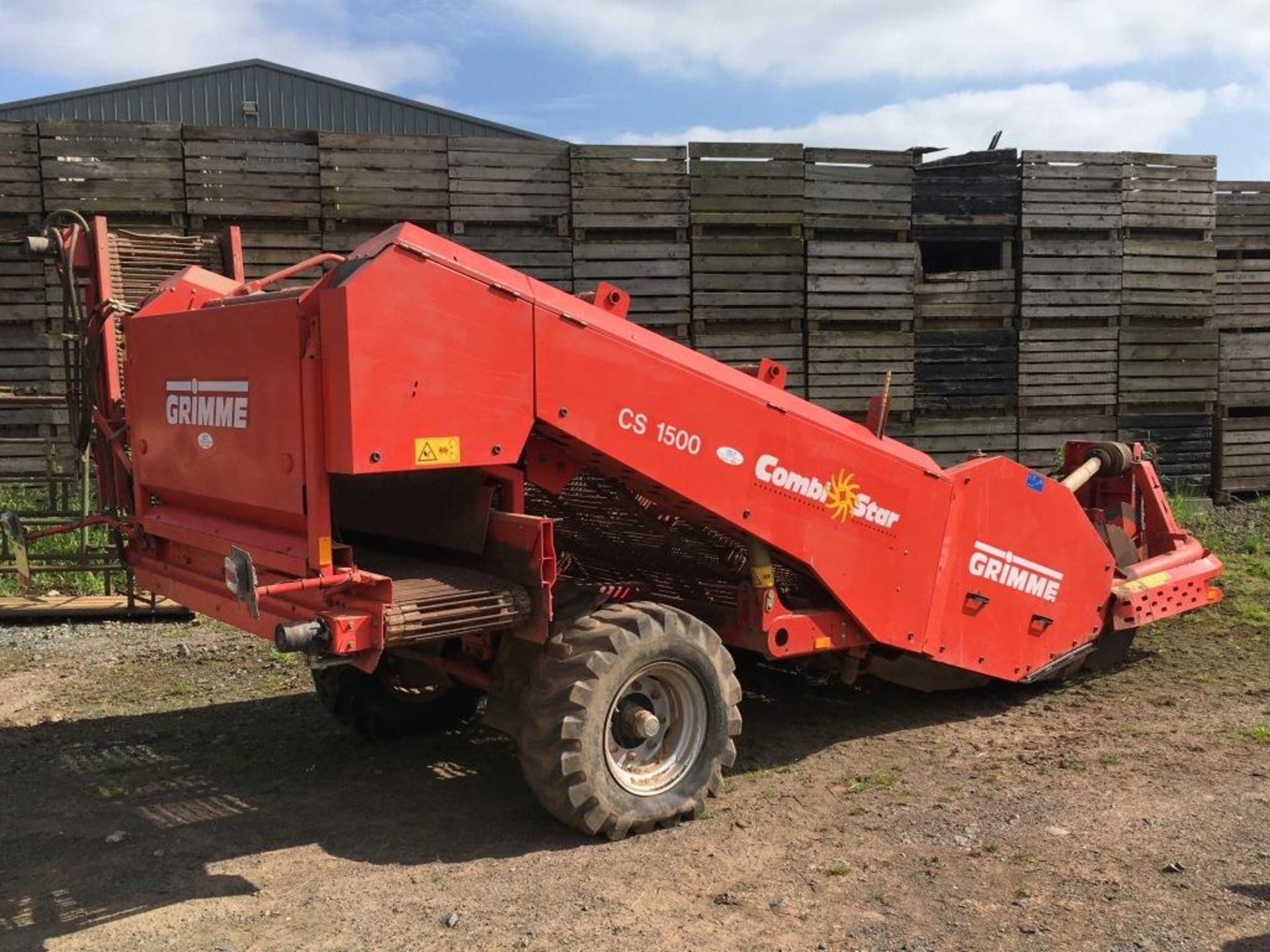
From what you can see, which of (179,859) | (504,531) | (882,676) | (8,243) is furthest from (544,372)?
(8,243)

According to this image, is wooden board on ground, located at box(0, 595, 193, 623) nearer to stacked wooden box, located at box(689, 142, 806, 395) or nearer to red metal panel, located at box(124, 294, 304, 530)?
red metal panel, located at box(124, 294, 304, 530)

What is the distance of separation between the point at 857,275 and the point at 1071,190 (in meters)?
2.41

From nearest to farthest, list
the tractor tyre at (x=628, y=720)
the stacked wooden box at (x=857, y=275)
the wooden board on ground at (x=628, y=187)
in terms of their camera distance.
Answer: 1. the tractor tyre at (x=628, y=720)
2. the wooden board on ground at (x=628, y=187)
3. the stacked wooden box at (x=857, y=275)

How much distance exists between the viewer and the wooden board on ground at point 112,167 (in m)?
8.92

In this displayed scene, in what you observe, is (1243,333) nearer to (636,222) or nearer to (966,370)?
(966,370)

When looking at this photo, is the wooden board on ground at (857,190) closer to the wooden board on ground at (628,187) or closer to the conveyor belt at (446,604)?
the wooden board on ground at (628,187)

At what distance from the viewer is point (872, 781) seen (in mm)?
4715

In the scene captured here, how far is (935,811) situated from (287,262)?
7.35 m

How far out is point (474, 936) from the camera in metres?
3.32

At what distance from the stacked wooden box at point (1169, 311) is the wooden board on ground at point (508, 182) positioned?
572 centimetres

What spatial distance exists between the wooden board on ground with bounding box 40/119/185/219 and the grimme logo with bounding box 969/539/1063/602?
23.8ft

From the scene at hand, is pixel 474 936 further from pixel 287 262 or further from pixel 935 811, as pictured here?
pixel 287 262

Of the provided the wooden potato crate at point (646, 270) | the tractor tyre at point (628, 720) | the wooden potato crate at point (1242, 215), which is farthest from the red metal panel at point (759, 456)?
the wooden potato crate at point (1242, 215)

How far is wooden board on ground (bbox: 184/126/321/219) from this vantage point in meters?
9.13
